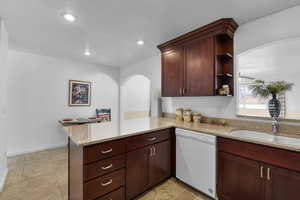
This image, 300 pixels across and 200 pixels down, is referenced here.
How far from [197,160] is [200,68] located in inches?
55.9

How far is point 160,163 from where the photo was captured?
211 cm

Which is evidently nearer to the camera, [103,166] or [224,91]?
[103,166]

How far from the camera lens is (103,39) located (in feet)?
8.82

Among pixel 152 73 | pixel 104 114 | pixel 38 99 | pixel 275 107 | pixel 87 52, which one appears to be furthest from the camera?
pixel 104 114

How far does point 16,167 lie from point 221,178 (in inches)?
143

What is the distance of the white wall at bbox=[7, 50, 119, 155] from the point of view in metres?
3.29

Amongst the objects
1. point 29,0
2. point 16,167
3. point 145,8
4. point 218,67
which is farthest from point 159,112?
Answer: point 16,167

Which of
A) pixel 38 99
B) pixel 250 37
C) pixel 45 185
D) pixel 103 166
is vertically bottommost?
pixel 45 185

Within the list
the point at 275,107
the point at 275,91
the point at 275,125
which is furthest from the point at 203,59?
the point at 275,125

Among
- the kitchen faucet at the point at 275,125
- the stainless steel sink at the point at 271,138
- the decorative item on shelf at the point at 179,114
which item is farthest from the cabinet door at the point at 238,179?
the decorative item on shelf at the point at 179,114

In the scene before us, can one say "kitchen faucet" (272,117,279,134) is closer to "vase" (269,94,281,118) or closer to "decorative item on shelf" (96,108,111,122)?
"vase" (269,94,281,118)

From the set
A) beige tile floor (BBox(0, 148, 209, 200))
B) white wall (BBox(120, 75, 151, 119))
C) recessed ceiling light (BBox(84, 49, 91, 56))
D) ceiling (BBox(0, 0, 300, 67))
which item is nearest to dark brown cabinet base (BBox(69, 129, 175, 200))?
beige tile floor (BBox(0, 148, 209, 200))

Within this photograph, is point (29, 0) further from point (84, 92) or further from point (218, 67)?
point (84, 92)

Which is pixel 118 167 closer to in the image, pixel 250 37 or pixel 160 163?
pixel 160 163
